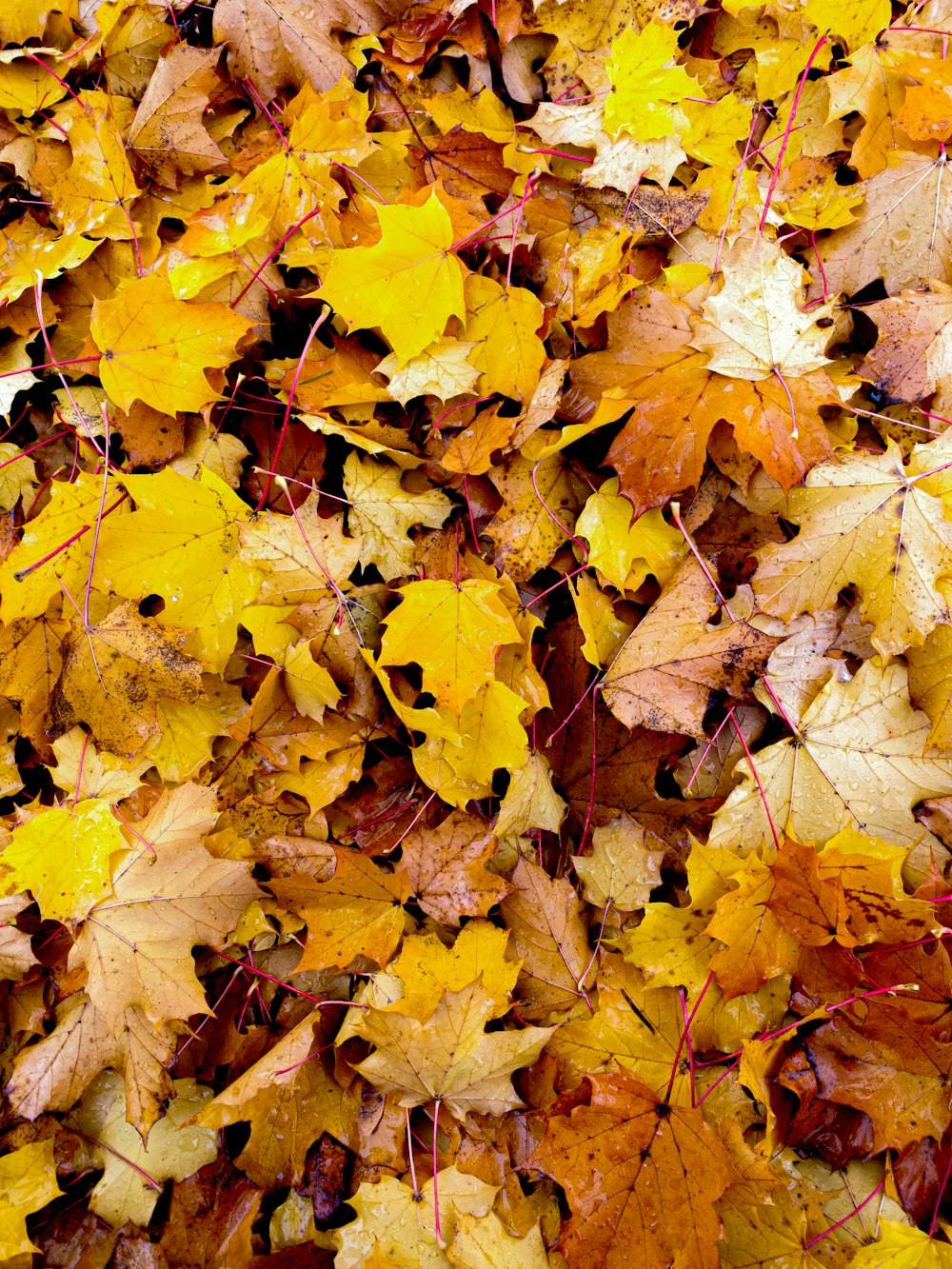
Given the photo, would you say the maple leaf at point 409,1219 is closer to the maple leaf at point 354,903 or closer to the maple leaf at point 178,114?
the maple leaf at point 354,903

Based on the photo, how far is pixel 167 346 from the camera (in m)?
1.45

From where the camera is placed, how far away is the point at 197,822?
139 centimetres

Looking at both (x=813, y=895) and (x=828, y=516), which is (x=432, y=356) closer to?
(x=828, y=516)

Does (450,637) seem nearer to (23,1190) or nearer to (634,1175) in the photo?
(634,1175)

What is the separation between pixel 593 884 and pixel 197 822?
0.73 meters

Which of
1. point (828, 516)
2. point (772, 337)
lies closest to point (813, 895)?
point (828, 516)

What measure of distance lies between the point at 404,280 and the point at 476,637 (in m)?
0.66

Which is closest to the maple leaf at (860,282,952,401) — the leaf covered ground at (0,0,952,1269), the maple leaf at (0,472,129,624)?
the leaf covered ground at (0,0,952,1269)

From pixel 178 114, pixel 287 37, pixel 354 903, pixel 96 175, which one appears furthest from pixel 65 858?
pixel 287 37

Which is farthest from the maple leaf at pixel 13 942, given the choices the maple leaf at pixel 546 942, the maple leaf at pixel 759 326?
the maple leaf at pixel 759 326

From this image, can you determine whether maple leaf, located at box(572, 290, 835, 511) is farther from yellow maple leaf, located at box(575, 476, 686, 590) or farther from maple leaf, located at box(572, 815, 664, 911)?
maple leaf, located at box(572, 815, 664, 911)

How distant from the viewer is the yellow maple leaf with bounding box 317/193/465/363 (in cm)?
137

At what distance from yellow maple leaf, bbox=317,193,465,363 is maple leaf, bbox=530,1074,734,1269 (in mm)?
1323

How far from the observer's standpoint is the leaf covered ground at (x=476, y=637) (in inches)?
51.3
